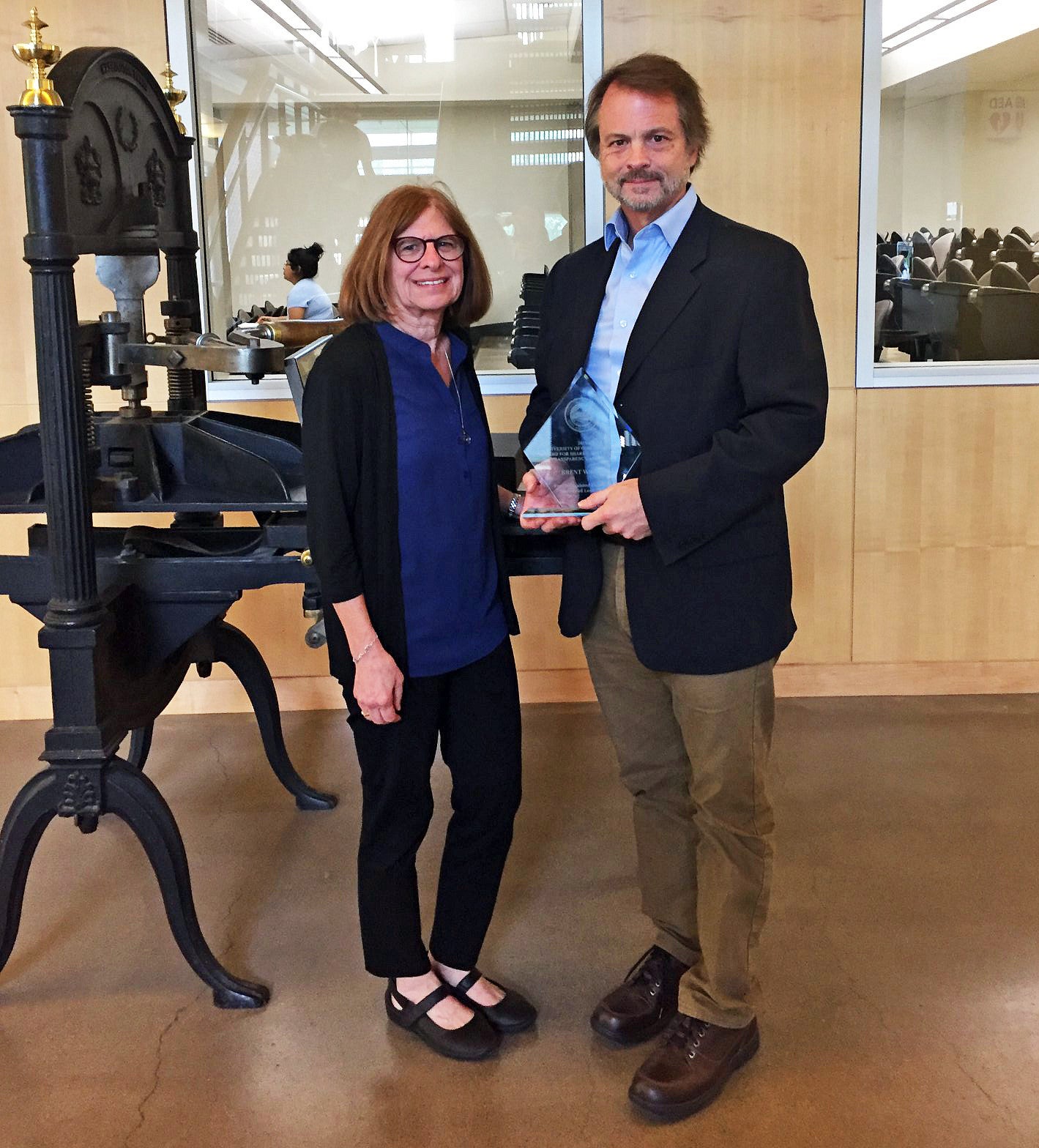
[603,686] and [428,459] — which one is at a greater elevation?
[428,459]

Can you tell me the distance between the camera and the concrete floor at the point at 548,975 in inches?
79.7

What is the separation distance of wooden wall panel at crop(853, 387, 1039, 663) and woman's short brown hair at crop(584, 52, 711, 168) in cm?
219

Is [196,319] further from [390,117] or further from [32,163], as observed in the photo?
[390,117]

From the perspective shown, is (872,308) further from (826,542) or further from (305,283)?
(305,283)

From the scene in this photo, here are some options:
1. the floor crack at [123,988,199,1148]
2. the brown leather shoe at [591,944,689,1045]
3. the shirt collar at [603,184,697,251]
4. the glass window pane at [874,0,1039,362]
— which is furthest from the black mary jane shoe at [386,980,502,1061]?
the glass window pane at [874,0,1039,362]

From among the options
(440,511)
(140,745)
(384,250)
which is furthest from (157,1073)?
(384,250)

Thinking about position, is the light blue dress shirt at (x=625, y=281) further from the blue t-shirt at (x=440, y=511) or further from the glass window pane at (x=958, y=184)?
the glass window pane at (x=958, y=184)

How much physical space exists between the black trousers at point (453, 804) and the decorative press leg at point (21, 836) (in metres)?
0.61

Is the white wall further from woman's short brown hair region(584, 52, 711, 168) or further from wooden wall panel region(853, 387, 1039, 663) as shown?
woman's short brown hair region(584, 52, 711, 168)

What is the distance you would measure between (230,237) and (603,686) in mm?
2451

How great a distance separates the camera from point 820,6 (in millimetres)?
3717

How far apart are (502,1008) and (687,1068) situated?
1.28 feet

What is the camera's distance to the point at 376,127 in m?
3.89

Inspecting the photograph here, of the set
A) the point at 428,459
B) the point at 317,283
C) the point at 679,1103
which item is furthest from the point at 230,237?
the point at 679,1103
